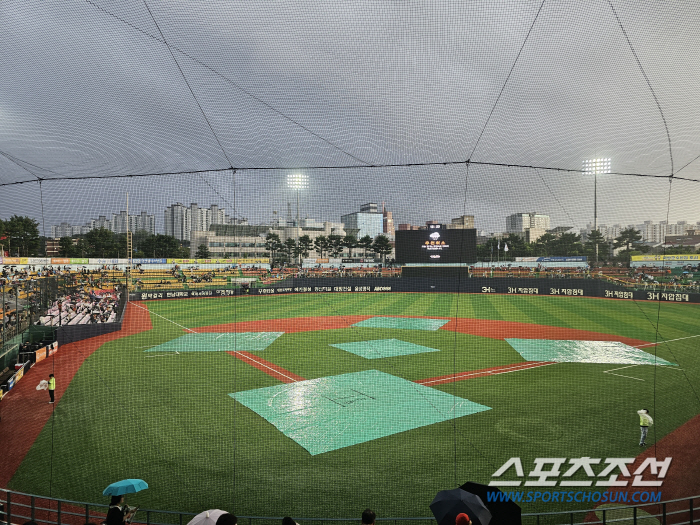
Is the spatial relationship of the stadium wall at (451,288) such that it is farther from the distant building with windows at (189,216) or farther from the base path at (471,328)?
the distant building with windows at (189,216)

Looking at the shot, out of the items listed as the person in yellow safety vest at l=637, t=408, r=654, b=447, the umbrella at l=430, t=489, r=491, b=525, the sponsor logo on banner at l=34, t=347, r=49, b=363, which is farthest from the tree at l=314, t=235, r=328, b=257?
the umbrella at l=430, t=489, r=491, b=525

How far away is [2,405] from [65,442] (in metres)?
4.09

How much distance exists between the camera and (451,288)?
36.6m

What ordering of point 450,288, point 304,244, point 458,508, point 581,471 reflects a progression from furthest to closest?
point 450,288
point 304,244
point 581,471
point 458,508

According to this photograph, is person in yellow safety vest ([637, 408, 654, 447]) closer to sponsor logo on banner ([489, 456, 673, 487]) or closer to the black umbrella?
sponsor logo on banner ([489, 456, 673, 487])

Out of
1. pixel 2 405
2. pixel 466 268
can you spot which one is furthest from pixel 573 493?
pixel 466 268

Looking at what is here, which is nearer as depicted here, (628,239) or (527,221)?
(527,221)

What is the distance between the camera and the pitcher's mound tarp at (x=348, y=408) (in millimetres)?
8273

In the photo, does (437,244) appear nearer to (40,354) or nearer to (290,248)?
(290,248)

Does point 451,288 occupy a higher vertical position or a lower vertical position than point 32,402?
higher

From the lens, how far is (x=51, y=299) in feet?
69.5

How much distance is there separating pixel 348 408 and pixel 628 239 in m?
15.3

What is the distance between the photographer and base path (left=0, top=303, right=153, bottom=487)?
312 inches

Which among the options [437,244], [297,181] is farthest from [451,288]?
[297,181]
